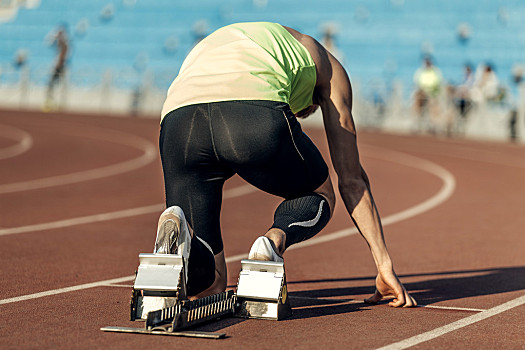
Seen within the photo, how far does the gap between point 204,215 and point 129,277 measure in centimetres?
175

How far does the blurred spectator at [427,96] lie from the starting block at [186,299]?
21358mm

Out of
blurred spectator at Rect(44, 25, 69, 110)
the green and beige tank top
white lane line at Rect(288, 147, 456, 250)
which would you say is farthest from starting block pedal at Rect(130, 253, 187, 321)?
blurred spectator at Rect(44, 25, 69, 110)

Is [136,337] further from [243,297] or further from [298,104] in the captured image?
[298,104]

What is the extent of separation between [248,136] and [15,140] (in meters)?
16.0

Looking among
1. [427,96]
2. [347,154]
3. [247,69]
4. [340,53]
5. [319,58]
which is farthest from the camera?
[340,53]

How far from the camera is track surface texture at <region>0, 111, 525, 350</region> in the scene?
4121 millimetres

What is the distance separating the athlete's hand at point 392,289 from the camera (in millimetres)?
4688

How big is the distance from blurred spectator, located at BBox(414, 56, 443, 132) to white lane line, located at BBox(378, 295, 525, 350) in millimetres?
20138

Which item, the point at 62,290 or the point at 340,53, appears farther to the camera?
the point at 340,53

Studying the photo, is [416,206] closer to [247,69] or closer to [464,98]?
[247,69]

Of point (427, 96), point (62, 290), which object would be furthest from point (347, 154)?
point (427, 96)

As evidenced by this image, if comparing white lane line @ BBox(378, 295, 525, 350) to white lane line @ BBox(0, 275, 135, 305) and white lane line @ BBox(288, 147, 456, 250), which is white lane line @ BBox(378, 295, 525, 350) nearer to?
white lane line @ BBox(0, 275, 135, 305)

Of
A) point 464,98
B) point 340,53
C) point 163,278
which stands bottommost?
point 163,278

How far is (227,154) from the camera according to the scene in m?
4.06
